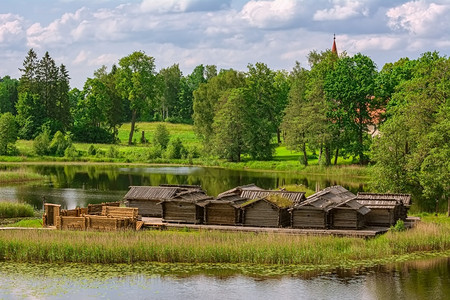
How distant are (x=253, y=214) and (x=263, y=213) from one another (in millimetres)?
671

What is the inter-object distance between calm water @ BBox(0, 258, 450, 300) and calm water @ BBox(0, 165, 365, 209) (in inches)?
903

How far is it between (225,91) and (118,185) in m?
45.7

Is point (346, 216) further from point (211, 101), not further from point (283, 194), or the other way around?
point (211, 101)

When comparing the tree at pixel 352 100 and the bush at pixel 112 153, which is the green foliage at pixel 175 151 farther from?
the tree at pixel 352 100

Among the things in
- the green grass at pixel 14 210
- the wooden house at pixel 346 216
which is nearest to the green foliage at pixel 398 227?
the wooden house at pixel 346 216

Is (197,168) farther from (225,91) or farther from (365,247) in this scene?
(365,247)

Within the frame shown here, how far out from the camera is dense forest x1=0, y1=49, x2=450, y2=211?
57969 millimetres

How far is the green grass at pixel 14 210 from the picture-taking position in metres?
53.8

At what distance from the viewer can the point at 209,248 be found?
38.7m

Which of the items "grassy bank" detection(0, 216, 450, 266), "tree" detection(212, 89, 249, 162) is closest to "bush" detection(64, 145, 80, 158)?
"tree" detection(212, 89, 249, 162)

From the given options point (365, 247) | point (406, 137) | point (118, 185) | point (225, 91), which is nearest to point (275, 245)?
point (365, 247)

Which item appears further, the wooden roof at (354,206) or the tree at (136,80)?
the tree at (136,80)

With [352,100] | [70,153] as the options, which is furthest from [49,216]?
[70,153]

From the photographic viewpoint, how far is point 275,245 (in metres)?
39.1
